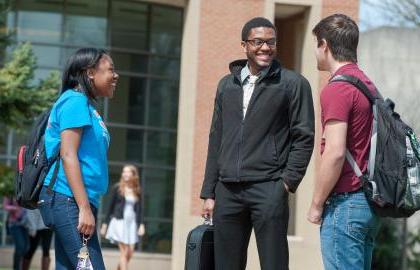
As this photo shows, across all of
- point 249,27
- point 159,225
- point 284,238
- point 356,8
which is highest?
point 356,8

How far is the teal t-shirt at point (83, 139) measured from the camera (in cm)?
609

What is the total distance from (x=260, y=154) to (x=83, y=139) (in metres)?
1.16

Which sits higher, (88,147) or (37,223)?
(88,147)

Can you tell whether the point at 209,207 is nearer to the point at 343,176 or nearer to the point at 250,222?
the point at 250,222

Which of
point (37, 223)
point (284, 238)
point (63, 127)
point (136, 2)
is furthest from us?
point (136, 2)

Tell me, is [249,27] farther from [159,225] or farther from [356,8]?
[159,225]

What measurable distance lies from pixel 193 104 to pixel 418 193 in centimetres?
1255

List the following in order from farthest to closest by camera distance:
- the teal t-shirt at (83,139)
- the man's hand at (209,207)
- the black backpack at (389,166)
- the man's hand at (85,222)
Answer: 1. the man's hand at (209,207)
2. the teal t-shirt at (83,139)
3. the man's hand at (85,222)
4. the black backpack at (389,166)

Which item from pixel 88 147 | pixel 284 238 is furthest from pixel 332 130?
pixel 88 147

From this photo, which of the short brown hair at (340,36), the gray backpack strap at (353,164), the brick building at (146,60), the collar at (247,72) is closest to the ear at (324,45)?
the short brown hair at (340,36)

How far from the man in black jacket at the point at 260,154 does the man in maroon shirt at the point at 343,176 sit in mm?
667

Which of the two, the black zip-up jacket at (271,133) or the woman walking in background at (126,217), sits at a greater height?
the black zip-up jacket at (271,133)

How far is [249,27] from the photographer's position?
6.69 m

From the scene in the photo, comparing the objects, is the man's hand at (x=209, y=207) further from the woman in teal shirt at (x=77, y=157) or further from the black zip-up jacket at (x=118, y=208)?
the black zip-up jacket at (x=118, y=208)
